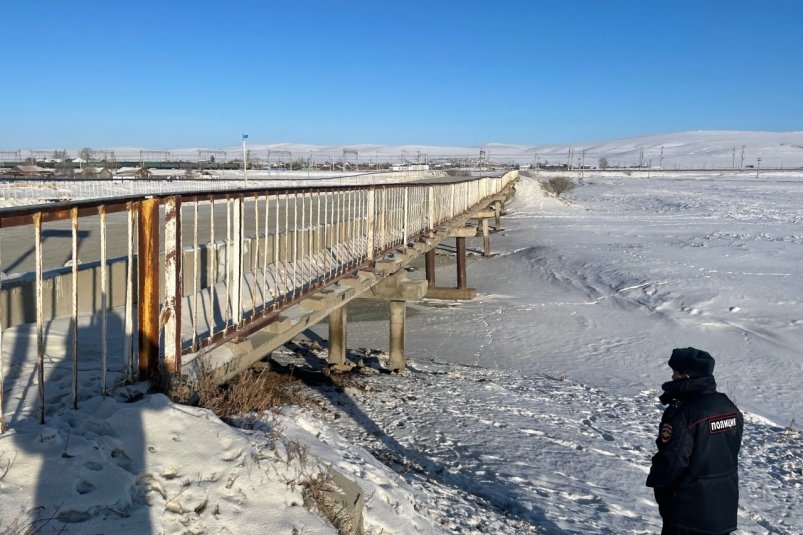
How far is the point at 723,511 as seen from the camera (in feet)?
11.2

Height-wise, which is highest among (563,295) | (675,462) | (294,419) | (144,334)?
(144,334)

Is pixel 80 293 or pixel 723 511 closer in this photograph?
pixel 723 511

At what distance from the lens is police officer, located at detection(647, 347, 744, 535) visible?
10.9ft

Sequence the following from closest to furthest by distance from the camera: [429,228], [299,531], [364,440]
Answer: [299,531], [364,440], [429,228]

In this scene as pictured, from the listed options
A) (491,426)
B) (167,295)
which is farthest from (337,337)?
(167,295)

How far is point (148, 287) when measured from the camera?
143 inches

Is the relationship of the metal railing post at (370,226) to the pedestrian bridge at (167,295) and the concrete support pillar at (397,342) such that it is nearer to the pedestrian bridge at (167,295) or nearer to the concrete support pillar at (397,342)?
the pedestrian bridge at (167,295)

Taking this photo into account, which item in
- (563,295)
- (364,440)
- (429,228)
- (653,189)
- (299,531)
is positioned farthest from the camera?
(653,189)

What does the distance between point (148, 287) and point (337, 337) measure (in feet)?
20.7

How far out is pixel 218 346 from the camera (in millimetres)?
4410

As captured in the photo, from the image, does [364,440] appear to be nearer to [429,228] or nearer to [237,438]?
[237,438]

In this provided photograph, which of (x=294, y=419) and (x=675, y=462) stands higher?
(x=675, y=462)

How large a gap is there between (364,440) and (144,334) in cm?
323

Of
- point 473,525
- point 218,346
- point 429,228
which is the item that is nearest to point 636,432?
point 473,525
